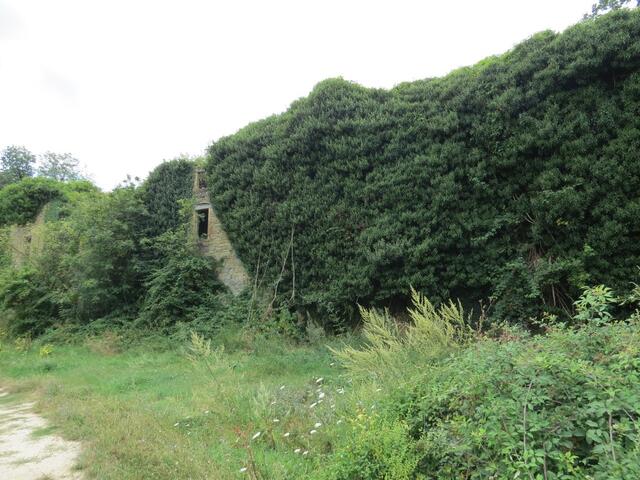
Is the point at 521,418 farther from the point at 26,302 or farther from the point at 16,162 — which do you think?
the point at 16,162

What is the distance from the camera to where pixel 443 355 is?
12.6 feet

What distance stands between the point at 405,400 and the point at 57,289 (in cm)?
1451

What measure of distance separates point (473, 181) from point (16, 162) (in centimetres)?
4603

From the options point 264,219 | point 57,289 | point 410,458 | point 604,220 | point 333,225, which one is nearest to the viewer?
point 410,458

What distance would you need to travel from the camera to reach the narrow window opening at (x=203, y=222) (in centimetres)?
1306

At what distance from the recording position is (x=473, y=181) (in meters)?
8.34

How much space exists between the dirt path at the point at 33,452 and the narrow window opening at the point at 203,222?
8.16 metres

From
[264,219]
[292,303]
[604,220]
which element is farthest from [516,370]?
[264,219]

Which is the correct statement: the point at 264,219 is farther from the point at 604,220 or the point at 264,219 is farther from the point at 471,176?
the point at 604,220

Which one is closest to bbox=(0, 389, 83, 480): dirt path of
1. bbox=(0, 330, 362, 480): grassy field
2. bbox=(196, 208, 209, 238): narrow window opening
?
bbox=(0, 330, 362, 480): grassy field

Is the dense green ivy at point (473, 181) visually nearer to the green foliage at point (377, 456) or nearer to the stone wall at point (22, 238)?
the green foliage at point (377, 456)

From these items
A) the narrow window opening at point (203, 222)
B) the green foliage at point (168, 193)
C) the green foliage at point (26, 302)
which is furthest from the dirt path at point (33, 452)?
the green foliage at point (26, 302)

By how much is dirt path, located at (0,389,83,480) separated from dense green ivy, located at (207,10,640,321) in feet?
20.3

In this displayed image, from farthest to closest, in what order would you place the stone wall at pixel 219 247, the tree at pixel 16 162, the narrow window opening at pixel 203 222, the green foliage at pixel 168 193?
the tree at pixel 16 162 → the green foliage at pixel 168 193 → the narrow window opening at pixel 203 222 → the stone wall at pixel 219 247
